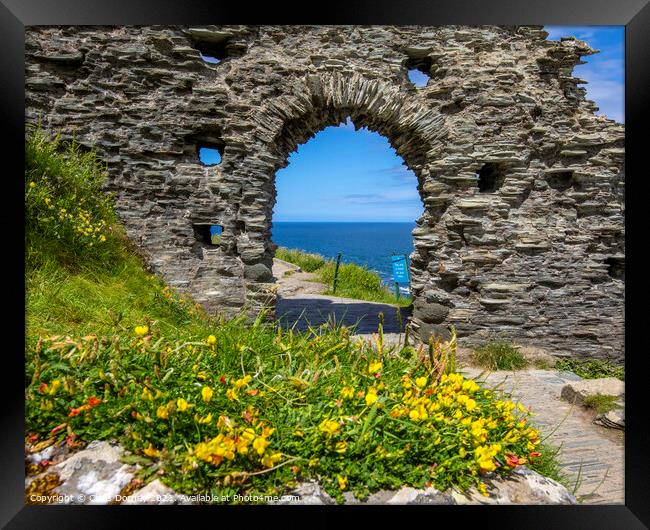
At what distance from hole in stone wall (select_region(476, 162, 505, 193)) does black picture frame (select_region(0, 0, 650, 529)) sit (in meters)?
3.48

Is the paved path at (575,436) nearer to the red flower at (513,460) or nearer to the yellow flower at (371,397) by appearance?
the red flower at (513,460)

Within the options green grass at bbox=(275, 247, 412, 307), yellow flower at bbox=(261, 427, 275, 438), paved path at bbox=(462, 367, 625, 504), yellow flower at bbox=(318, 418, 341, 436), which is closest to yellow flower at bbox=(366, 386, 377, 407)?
yellow flower at bbox=(318, 418, 341, 436)

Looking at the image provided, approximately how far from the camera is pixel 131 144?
5367mm

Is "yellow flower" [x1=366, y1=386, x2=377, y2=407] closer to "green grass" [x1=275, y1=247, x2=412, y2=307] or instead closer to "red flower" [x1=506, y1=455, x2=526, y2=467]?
"red flower" [x1=506, y1=455, x2=526, y2=467]

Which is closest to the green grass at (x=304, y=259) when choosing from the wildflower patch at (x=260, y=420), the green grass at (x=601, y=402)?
the green grass at (x=601, y=402)

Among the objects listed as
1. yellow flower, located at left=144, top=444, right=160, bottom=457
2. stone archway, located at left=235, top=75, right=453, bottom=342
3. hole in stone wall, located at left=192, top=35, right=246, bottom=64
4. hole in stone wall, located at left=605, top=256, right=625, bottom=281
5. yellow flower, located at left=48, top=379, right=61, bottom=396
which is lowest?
yellow flower, located at left=144, top=444, right=160, bottom=457

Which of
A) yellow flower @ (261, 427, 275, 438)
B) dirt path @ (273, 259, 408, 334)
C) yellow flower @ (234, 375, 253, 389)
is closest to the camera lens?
yellow flower @ (261, 427, 275, 438)

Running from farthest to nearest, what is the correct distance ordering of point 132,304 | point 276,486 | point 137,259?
point 137,259 < point 132,304 < point 276,486

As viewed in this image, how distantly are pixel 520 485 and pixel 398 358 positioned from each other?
1216 millimetres

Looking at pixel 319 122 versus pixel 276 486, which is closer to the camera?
pixel 276 486

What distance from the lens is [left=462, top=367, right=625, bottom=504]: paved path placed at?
2.99 m
